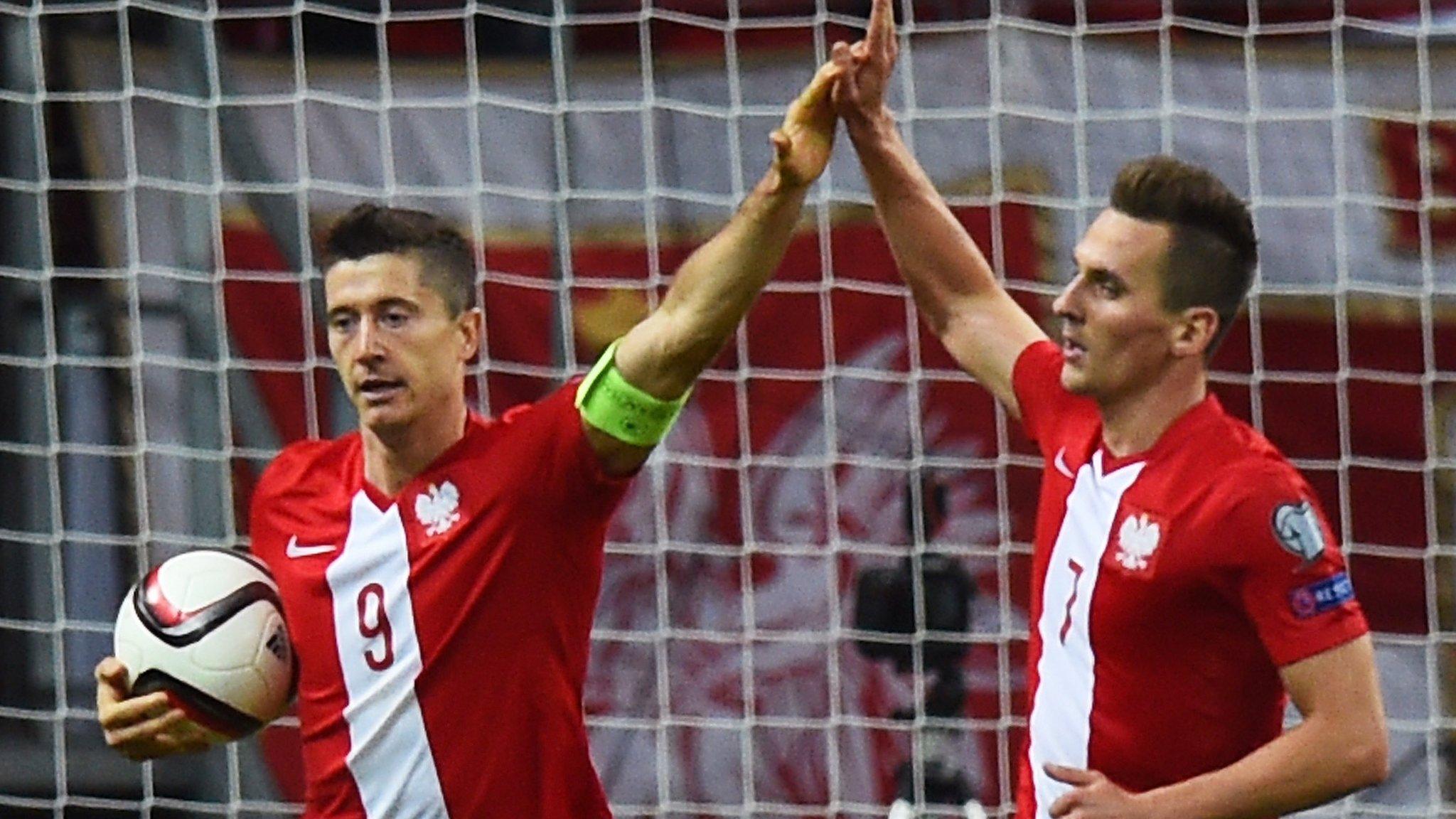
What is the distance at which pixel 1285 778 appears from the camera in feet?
10.7

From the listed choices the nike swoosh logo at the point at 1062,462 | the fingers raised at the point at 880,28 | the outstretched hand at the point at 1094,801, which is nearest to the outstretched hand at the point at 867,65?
the fingers raised at the point at 880,28

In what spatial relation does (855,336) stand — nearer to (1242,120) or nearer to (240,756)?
(1242,120)

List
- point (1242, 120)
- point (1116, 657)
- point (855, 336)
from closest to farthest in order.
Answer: point (1116, 657), point (1242, 120), point (855, 336)

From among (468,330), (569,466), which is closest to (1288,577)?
(569,466)

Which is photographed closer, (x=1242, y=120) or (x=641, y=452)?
(x=641, y=452)

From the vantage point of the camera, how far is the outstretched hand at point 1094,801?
129 inches

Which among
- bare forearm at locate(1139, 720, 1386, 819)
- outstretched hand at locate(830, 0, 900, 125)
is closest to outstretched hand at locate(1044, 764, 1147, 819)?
bare forearm at locate(1139, 720, 1386, 819)

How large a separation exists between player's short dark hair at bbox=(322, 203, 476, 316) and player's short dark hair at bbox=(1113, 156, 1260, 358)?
93 centimetres

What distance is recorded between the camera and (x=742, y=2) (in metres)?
5.43

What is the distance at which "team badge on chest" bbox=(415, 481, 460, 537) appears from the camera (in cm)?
365

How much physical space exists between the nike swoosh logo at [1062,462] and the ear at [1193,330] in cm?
24

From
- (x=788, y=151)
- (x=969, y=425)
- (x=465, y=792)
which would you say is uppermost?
(x=788, y=151)

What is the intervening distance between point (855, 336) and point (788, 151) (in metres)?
1.91

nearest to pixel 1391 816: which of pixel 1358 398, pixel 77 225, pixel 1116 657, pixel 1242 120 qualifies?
pixel 1358 398
